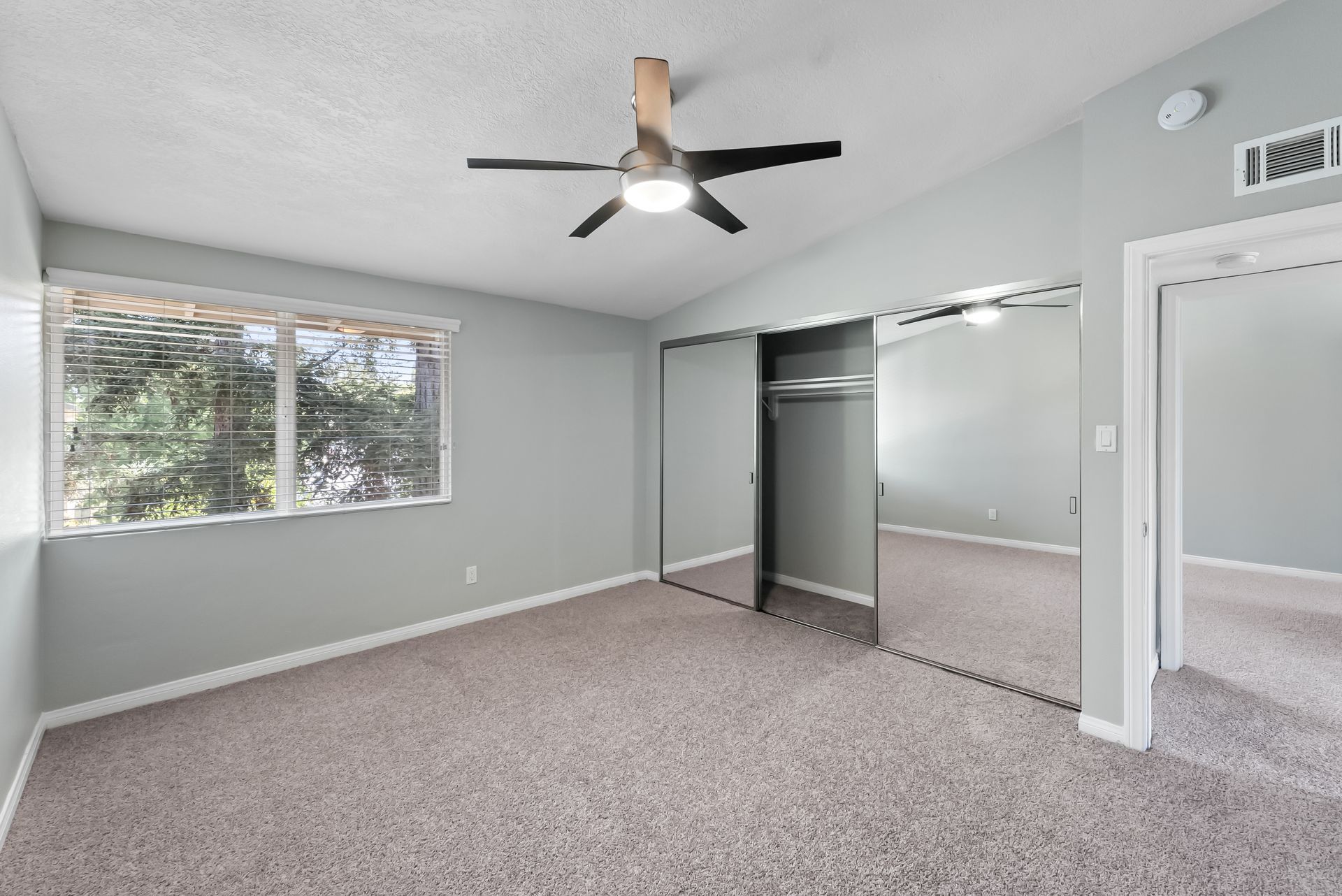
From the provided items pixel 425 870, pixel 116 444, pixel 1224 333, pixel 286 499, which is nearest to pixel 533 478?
pixel 286 499

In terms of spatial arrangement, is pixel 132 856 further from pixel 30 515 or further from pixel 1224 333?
pixel 1224 333

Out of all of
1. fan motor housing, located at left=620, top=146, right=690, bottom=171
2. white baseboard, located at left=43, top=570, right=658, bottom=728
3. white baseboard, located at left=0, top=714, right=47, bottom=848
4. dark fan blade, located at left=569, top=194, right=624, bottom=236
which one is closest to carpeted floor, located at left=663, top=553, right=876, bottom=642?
white baseboard, located at left=43, top=570, right=658, bottom=728

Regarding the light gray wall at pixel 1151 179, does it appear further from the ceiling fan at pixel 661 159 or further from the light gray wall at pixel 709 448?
the light gray wall at pixel 709 448

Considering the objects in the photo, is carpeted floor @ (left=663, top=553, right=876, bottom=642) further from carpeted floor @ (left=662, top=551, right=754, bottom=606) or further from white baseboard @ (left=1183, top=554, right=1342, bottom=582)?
white baseboard @ (left=1183, top=554, right=1342, bottom=582)

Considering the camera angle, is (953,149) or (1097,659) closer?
(1097,659)

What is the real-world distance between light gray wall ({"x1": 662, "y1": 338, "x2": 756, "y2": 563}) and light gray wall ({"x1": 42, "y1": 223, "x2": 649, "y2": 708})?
0.35m

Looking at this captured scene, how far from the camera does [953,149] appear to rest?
278 cm

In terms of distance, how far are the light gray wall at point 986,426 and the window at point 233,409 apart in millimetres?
2966

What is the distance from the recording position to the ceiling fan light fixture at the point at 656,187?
1812 mm

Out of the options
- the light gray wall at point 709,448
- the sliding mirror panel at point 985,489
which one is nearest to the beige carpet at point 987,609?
the sliding mirror panel at point 985,489

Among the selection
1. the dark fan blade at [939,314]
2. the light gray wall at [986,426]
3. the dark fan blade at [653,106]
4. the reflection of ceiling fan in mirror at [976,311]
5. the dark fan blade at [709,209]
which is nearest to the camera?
the dark fan blade at [653,106]

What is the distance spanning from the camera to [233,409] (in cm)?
299

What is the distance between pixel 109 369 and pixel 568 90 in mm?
2595

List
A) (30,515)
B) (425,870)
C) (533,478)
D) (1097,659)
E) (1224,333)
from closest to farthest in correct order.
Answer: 1. (425,870)
2. (30,515)
3. (1097,659)
4. (533,478)
5. (1224,333)
